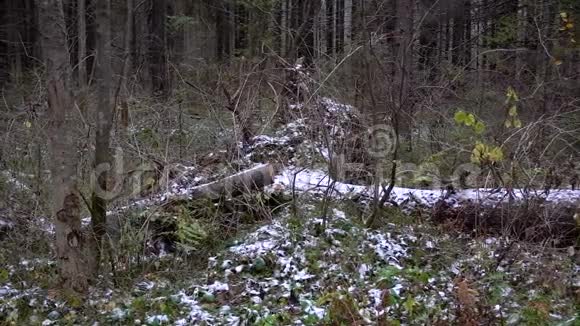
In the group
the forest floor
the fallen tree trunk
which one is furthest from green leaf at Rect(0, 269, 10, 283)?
the fallen tree trunk

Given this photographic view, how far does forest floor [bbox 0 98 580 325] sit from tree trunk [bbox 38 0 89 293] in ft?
0.81

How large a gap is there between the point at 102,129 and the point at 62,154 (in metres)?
0.47

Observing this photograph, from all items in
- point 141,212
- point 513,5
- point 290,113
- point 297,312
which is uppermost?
point 513,5

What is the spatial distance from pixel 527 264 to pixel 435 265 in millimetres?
818

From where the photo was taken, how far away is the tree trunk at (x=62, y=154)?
4.64 meters

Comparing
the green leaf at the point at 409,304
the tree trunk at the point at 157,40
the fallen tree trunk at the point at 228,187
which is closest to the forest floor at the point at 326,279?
the green leaf at the point at 409,304

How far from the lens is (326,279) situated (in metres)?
5.12

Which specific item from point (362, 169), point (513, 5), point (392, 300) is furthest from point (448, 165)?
point (513, 5)

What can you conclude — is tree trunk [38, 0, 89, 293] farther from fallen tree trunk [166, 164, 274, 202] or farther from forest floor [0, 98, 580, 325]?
fallen tree trunk [166, 164, 274, 202]

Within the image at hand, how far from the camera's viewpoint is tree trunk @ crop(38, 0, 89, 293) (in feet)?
15.2

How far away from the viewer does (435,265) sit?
5.43 metres

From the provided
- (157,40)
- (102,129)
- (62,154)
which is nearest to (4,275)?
(62,154)

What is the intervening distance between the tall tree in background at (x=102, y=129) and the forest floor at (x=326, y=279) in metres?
0.47

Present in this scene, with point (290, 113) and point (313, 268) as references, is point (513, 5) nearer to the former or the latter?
point (290, 113)
